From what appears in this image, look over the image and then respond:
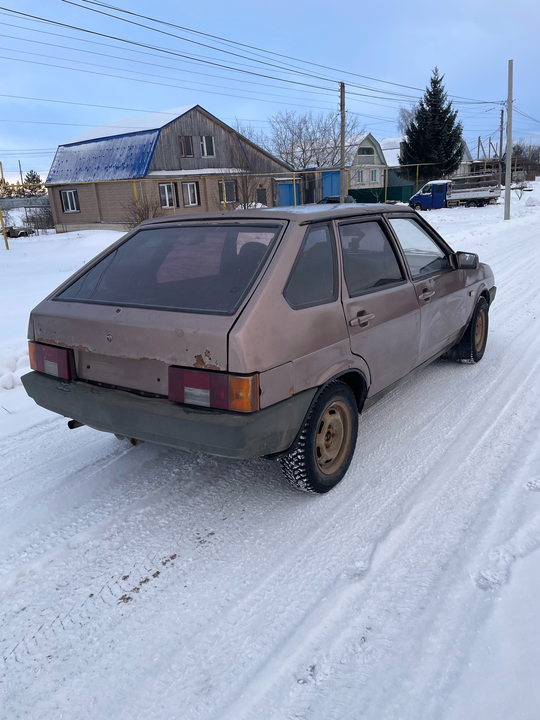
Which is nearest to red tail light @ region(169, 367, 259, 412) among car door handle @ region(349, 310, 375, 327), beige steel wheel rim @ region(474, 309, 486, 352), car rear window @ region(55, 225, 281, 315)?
car rear window @ region(55, 225, 281, 315)

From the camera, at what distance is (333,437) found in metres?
3.24

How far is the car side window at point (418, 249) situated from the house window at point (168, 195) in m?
27.5

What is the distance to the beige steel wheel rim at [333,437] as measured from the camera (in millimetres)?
3109

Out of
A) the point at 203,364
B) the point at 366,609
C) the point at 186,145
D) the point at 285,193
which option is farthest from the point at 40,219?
the point at 366,609

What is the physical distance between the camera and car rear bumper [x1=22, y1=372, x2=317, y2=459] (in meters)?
2.54

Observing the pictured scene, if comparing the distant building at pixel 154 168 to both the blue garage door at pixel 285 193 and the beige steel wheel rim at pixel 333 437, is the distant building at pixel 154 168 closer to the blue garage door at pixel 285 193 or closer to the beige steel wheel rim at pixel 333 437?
the blue garage door at pixel 285 193

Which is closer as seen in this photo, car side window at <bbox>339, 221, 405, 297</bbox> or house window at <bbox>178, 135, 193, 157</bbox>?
car side window at <bbox>339, 221, 405, 297</bbox>

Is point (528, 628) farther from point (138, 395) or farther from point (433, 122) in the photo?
point (433, 122)

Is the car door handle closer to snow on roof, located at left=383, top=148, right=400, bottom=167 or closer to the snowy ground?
the snowy ground

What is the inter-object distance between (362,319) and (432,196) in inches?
1297

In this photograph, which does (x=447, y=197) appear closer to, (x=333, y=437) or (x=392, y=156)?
(x=333, y=437)

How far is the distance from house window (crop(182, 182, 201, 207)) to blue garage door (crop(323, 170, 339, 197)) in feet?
45.2

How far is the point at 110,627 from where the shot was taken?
2283mm

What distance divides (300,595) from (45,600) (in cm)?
117
